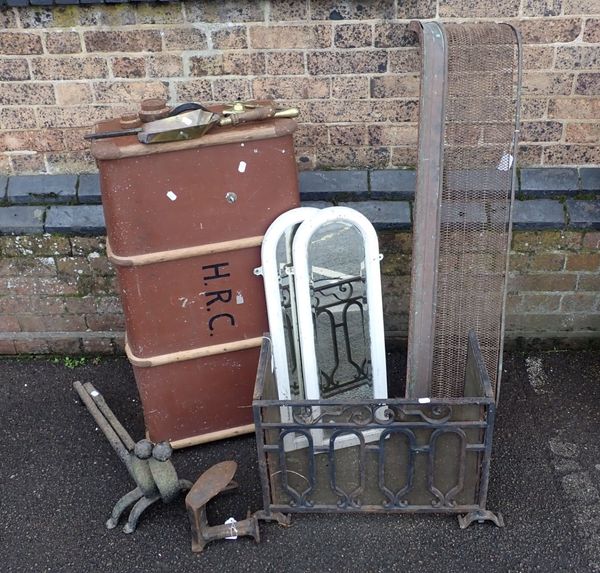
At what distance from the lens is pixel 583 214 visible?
3979mm

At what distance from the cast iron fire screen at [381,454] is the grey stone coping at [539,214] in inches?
38.4

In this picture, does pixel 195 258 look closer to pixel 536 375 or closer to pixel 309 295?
pixel 309 295

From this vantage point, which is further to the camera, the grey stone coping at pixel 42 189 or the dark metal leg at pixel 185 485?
the grey stone coping at pixel 42 189

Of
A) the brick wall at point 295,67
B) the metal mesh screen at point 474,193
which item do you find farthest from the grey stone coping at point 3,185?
the metal mesh screen at point 474,193

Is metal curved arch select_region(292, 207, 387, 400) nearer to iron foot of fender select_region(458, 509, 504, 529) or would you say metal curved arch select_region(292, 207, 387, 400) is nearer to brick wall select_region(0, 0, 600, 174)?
iron foot of fender select_region(458, 509, 504, 529)

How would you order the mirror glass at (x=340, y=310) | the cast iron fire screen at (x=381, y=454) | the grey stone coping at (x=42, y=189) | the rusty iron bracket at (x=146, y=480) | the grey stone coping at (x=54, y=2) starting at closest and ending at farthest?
the cast iron fire screen at (x=381, y=454), the rusty iron bracket at (x=146, y=480), the mirror glass at (x=340, y=310), the grey stone coping at (x=54, y=2), the grey stone coping at (x=42, y=189)

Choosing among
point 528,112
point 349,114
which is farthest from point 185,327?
point 528,112

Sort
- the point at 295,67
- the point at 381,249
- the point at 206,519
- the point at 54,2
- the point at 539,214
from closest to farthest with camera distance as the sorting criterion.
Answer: the point at 206,519
the point at 54,2
the point at 295,67
the point at 539,214
the point at 381,249

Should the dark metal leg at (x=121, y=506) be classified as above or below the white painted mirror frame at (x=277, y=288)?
below

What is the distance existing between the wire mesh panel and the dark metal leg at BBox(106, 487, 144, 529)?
148 cm

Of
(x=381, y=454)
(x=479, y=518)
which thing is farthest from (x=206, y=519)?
(x=479, y=518)

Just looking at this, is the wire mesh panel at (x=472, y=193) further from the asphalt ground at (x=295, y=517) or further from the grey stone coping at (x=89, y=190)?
the grey stone coping at (x=89, y=190)

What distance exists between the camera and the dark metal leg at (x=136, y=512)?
3195 millimetres

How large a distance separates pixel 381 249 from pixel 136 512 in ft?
6.37
